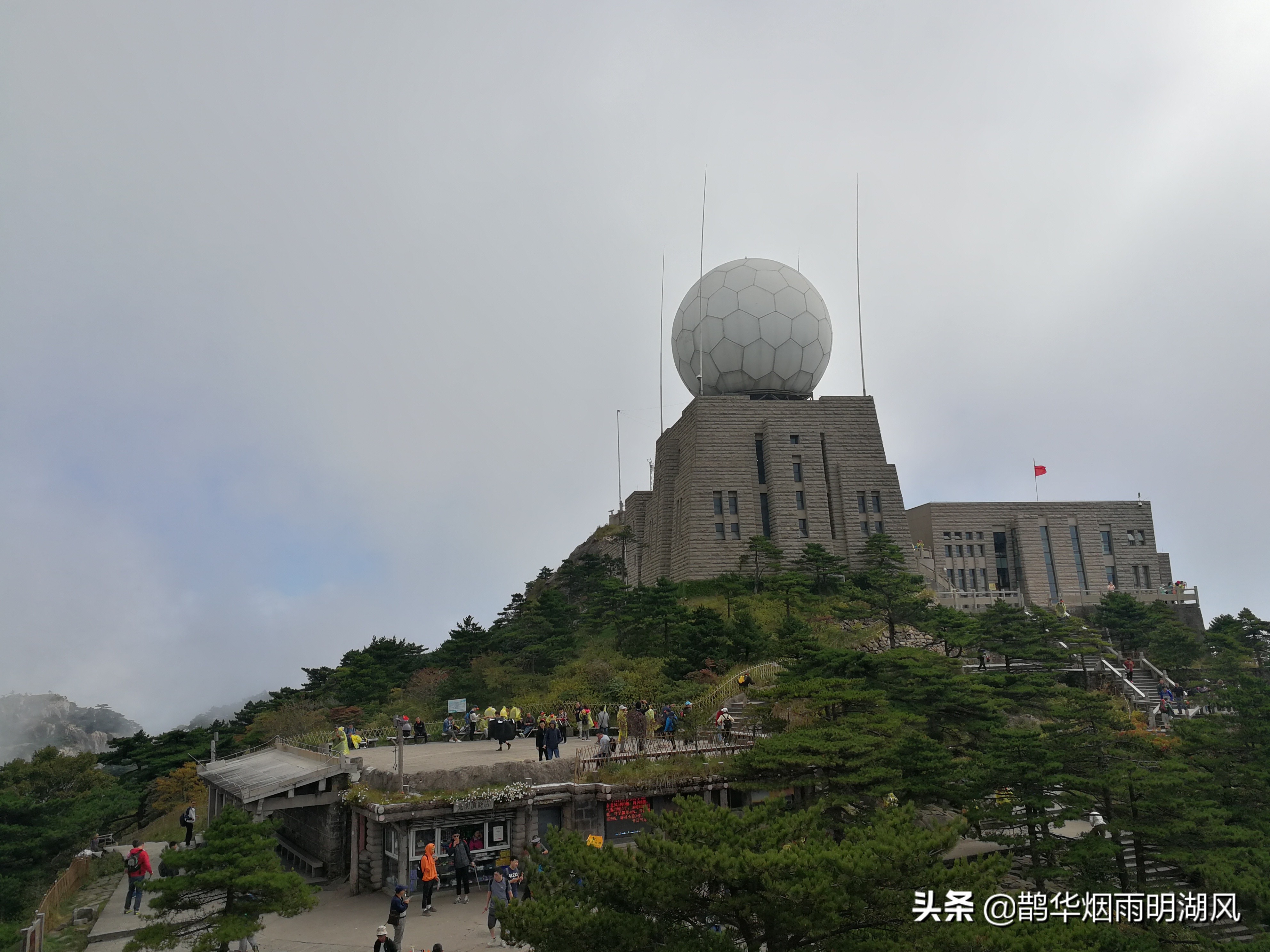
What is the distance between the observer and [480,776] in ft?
57.4

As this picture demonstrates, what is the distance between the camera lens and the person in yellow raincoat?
68.0 ft

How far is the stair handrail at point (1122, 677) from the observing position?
3228cm

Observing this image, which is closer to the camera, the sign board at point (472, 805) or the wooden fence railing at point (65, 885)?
the wooden fence railing at point (65, 885)

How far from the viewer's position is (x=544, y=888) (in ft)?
33.5

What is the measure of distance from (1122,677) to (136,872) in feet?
109

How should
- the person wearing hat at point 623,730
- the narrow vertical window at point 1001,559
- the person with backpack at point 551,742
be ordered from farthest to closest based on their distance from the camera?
1. the narrow vertical window at point 1001,559
2. the person wearing hat at point 623,730
3. the person with backpack at point 551,742

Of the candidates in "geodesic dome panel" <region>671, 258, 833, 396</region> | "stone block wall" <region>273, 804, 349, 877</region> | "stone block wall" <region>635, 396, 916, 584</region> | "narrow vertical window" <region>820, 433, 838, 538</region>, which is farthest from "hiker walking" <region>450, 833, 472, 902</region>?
"geodesic dome panel" <region>671, 258, 833, 396</region>

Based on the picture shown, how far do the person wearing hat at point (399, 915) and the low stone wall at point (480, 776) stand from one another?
285 cm

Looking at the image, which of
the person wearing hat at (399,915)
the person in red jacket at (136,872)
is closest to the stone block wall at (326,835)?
the person in red jacket at (136,872)

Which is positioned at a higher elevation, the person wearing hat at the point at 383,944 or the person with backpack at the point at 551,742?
the person with backpack at the point at 551,742

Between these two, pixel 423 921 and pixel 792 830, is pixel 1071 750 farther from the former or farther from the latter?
pixel 423 921

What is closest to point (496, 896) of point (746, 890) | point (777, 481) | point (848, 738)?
point (746, 890)

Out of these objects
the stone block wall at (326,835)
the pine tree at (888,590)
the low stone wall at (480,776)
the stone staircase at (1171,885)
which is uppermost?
the pine tree at (888,590)

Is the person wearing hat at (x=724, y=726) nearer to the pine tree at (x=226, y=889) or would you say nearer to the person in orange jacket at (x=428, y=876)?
the person in orange jacket at (x=428, y=876)
